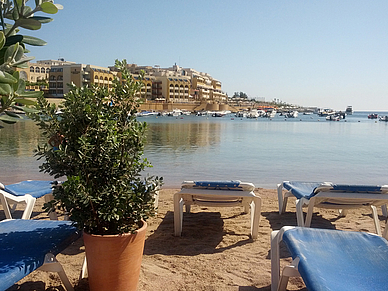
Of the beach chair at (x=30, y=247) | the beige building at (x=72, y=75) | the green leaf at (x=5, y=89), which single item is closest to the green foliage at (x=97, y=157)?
the beach chair at (x=30, y=247)

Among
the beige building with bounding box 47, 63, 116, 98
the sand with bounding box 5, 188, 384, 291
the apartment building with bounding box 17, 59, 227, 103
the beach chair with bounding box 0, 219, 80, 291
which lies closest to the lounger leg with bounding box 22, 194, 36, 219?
the sand with bounding box 5, 188, 384, 291

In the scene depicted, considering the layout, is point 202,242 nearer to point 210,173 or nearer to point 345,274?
point 345,274

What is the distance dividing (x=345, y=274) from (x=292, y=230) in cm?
67

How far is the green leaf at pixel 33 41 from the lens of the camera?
1.76 meters

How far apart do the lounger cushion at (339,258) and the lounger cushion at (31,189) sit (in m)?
3.36

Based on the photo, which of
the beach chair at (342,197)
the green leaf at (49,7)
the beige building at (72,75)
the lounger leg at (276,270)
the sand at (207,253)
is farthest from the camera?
the beige building at (72,75)

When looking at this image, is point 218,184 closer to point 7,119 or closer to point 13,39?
point 7,119

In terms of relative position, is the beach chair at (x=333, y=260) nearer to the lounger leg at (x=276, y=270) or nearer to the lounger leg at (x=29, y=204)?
the lounger leg at (x=276, y=270)

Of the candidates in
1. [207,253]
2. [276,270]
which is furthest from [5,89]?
[207,253]

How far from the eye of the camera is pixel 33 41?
5.84 feet

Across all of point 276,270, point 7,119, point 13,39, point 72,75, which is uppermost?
point 72,75

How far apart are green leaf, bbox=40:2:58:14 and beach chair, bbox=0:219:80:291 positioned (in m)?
1.55

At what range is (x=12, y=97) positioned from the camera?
1636 mm

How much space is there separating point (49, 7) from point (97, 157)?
3.89 feet
